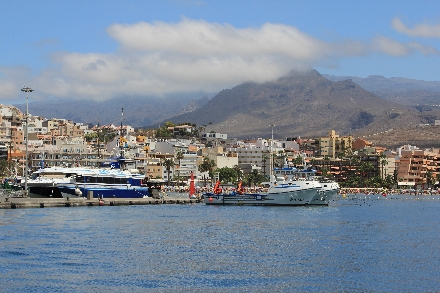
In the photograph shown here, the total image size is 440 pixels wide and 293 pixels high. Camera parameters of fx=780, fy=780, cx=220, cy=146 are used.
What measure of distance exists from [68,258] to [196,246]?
10031 millimetres

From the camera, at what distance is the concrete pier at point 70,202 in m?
82.0

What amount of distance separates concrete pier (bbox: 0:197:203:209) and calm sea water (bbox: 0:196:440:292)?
704 cm

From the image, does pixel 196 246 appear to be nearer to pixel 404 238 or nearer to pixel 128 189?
pixel 404 238

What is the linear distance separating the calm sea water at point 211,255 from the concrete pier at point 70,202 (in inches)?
277

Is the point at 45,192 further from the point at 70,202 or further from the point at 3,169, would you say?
the point at 3,169

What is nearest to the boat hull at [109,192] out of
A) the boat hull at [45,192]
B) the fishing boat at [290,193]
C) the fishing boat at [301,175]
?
the boat hull at [45,192]

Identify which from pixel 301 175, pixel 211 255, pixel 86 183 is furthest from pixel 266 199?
pixel 211 255

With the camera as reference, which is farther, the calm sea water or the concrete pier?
the concrete pier

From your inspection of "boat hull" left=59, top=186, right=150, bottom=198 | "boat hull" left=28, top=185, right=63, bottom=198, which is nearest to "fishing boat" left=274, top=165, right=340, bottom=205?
"boat hull" left=59, top=186, right=150, bottom=198

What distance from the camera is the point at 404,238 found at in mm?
58656

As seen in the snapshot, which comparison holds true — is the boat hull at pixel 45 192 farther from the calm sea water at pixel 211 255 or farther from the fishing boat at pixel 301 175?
the fishing boat at pixel 301 175

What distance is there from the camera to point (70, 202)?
290ft

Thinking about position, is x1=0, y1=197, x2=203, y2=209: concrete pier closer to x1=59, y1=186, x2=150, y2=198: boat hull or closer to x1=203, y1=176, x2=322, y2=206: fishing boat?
x1=59, y1=186, x2=150, y2=198: boat hull

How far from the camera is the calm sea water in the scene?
120ft
